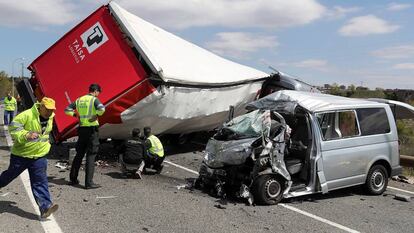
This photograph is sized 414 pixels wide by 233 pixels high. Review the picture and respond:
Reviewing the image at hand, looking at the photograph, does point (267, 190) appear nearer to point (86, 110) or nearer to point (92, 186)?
point (92, 186)

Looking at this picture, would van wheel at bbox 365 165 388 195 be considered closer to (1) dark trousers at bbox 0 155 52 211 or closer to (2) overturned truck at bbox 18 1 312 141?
(2) overturned truck at bbox 18 1 312 141

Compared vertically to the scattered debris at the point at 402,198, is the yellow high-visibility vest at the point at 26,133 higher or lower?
higher

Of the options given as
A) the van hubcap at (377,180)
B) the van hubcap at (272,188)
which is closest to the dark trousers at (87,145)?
the van hubcap at (272,188)

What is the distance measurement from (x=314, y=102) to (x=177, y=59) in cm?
388

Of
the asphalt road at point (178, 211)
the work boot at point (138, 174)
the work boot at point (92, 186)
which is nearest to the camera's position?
the asphalt road at point (178, 211)

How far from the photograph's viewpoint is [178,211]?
610cm

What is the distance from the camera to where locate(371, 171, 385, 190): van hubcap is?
307 inches

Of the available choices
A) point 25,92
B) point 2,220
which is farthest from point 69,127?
point 2,220

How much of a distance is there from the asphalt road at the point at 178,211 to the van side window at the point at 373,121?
118cm

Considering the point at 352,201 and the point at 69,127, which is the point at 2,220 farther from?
the point at 352,201

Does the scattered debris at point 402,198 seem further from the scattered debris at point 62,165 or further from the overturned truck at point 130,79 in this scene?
the scattered debris at point 62,165

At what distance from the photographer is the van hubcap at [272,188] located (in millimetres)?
6680

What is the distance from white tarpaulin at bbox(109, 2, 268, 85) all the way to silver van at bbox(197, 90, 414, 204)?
7.12ft

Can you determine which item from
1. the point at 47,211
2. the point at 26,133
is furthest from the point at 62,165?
the point at 26,133
